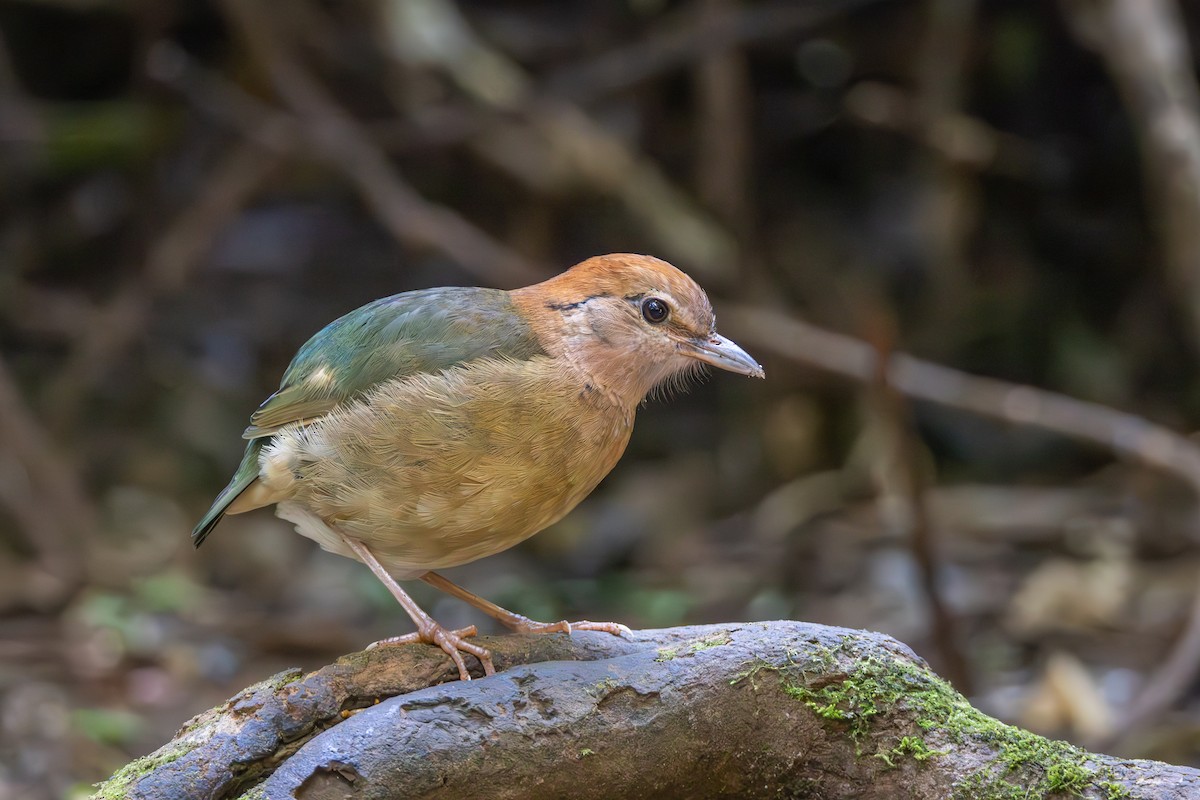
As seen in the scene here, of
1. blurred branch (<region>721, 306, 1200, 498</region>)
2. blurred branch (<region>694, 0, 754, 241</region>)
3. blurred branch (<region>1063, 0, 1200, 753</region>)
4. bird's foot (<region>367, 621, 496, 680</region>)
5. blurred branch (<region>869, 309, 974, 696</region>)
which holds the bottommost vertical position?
bird's foot (<region>367, 621, 496, 680</region>)

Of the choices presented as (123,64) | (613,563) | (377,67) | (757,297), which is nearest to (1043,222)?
(757,297)

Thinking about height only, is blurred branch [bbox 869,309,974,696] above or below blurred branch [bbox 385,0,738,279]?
below

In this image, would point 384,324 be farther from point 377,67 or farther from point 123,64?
point 123,64

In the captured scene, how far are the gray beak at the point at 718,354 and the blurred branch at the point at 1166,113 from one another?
13.7 ft

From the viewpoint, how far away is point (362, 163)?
24.0 feet

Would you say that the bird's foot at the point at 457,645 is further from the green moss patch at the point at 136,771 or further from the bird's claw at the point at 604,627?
the green moss patch at the point at 136,771

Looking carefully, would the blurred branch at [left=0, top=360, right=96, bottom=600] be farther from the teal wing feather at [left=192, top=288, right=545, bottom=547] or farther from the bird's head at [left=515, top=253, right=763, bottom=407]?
the bird's head at [left=515, top=253, right=763, bottom=407]

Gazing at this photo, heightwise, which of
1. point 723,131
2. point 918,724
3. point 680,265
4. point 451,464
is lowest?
point 451,464

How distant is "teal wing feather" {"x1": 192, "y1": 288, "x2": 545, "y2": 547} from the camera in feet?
10.7

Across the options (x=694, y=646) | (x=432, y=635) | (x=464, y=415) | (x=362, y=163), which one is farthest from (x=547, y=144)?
(x=694, y=646)

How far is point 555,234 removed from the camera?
8766mm

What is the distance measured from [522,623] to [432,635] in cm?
43

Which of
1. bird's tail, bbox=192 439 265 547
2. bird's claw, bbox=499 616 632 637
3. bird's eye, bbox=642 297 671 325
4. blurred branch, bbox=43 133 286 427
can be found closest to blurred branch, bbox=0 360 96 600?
blurred branch, bbox=43 133 286 427

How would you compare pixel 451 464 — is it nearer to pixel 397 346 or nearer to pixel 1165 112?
pixel 397 346
